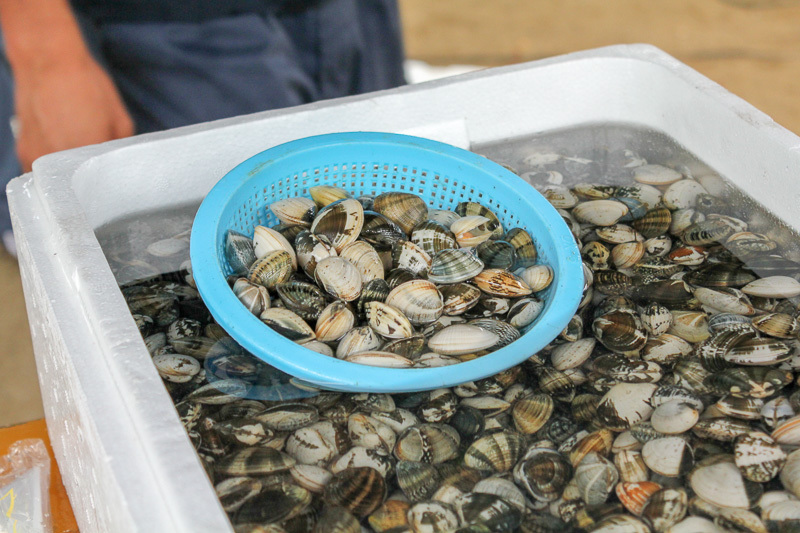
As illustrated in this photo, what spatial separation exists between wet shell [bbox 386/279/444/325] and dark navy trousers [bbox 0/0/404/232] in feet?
4.47

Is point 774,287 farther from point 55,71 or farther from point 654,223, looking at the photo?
point 55,71

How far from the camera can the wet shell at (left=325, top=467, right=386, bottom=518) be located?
2.48 feet

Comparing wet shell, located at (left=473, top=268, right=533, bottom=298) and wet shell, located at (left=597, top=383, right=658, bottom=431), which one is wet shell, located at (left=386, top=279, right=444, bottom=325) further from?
wet shell, located at (left=597, top=383, right=658, bottom=431)

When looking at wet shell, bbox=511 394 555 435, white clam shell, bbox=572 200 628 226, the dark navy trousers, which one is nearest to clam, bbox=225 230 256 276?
wet shell, bbox=511 394 555 435

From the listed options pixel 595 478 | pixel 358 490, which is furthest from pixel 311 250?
pixel 595 478

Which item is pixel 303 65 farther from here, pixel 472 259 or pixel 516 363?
pixel 516 363

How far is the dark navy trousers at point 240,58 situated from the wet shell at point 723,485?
1.72m

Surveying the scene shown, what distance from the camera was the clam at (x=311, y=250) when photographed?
1.04 metres

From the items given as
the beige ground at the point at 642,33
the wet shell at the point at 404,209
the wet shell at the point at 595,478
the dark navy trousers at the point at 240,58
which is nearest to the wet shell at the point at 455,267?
the wet shell at the point at 404,209

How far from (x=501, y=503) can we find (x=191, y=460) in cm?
32

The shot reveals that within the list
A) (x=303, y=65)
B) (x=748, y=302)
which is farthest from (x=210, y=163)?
(x=303, y=65)

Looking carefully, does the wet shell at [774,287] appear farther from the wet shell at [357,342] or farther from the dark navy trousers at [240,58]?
the dark navy trousers at [240,58]

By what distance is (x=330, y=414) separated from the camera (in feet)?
2.79

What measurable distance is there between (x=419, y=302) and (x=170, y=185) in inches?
18.9
